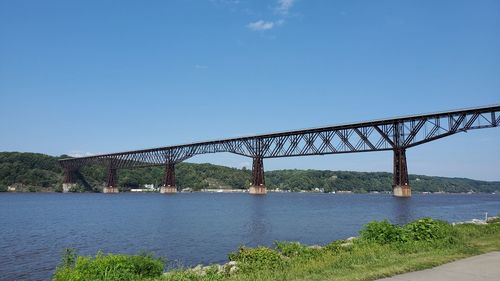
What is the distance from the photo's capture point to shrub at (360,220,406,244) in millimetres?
16688

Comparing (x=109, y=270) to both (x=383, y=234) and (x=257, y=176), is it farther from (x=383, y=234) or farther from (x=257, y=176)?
(x=257, y=176)

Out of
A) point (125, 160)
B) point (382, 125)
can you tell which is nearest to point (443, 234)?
point (382, 125)

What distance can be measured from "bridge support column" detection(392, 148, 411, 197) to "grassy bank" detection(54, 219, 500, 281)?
7873 cm

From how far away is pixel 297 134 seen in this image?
115m

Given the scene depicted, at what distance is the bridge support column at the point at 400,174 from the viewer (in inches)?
3716

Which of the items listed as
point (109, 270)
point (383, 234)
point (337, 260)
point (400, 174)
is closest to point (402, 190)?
point (400, 174)

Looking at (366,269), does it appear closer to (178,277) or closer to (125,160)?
(178,277)

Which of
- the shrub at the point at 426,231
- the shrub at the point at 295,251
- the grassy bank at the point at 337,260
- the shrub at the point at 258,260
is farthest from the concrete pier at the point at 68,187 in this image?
the shrub at the point at 426,231

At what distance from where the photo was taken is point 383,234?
55.9 feet

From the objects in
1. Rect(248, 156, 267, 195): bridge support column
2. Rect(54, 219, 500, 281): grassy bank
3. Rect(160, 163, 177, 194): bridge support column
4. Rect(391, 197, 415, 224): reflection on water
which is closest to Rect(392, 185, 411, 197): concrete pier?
Rect(391, 197, 415, 224): reflection on water

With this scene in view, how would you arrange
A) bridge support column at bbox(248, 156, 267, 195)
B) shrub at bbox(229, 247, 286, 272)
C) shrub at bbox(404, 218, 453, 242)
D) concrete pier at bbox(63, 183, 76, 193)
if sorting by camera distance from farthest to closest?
concrete pier at bbox(63, 183, 76, 193)
bridge support column at bbox(248, 156, 267, 195)
shrub at bbox(404, 218, 453, 242)
shrub at bbox(229, 247, 286, 272)

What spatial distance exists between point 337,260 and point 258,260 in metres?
3.07

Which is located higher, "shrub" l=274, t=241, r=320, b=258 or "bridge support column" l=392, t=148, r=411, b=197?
"bridge support column" l=392, t=148, r=411, b=197

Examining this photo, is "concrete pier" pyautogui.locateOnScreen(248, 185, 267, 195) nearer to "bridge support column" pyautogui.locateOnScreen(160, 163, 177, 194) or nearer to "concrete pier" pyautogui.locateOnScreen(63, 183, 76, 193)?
"bridge support column" pyautogui.locateOnScreen(160, 163, 177, 194)
